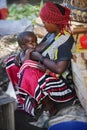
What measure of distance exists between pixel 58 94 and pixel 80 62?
490mm

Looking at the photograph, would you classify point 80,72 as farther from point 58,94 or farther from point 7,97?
point 7,97

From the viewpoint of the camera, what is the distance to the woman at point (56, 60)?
3.61 meters

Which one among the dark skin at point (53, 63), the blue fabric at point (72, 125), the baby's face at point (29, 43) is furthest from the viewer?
the baby's face at point (29, 43)

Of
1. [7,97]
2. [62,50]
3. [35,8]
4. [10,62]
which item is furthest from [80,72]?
[35,8]

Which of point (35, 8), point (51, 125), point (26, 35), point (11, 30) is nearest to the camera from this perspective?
point (51, 125)

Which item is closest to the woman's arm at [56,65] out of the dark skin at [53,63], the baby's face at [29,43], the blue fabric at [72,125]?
the dark skin at [53,63]

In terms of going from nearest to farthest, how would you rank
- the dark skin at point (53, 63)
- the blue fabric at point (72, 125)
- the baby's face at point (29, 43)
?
the blue fabric at point (72, 125) → the dark skin at point (53, 63) → the baby's face at point (29, 43)

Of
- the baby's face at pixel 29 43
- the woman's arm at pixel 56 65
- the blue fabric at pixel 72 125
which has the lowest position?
the blue fabric at pixel 72 125

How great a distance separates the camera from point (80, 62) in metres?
3.44

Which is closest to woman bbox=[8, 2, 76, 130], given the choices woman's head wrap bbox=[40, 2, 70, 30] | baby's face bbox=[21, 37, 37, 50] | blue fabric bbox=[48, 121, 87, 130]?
woman's head wrap bbox=[40, 2, 70, 30]

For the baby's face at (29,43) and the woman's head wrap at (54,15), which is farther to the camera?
the baby's face at (29,43)

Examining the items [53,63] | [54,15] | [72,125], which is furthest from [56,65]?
[72,125]

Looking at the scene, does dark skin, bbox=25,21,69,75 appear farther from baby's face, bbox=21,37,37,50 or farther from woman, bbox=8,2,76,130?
baby's face, bbox=21,37,37,50

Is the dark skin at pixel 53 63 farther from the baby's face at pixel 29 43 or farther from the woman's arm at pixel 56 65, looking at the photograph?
the baby's face at pixel 29 43
